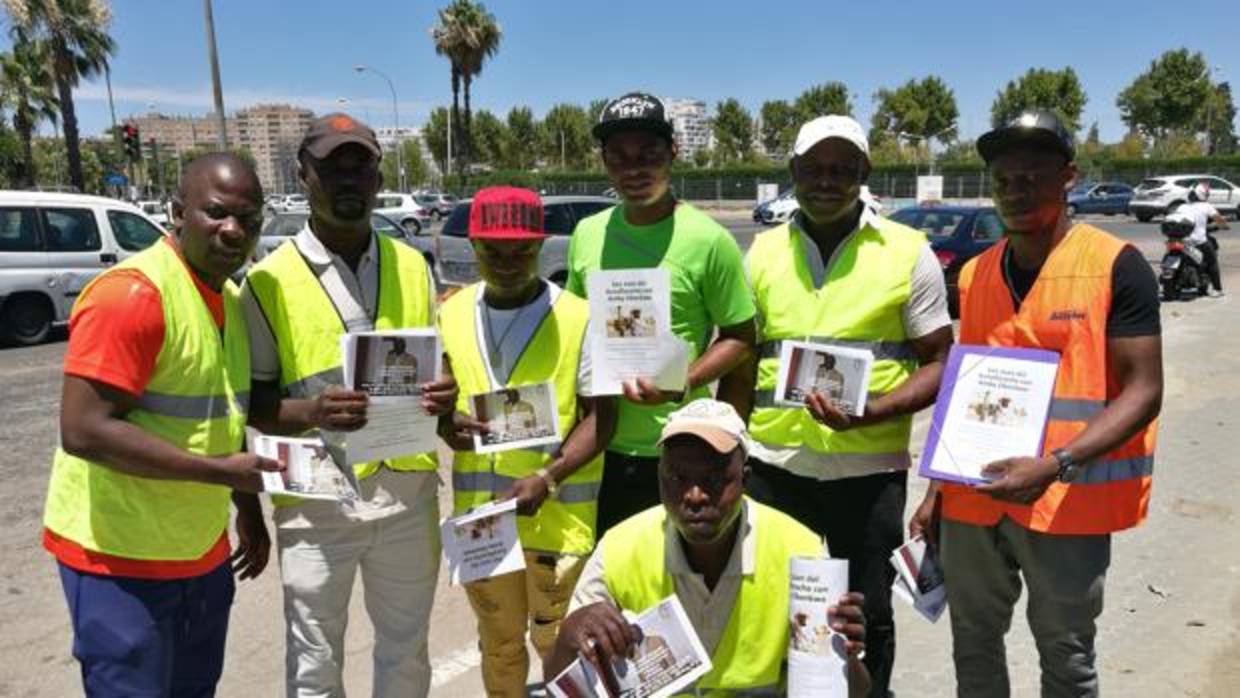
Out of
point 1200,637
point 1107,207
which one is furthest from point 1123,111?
point 1200,637

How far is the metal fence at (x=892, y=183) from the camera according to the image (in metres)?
50.8

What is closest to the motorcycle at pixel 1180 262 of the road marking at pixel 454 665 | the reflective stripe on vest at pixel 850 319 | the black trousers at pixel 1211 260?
the black trousers at pixel 1211 260

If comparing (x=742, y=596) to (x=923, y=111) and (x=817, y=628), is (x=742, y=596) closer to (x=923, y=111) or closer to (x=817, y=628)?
(x=817, y=628)

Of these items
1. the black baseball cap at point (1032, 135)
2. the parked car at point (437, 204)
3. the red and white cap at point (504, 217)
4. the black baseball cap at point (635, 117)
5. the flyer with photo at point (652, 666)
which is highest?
the parked car at point (437, 204)

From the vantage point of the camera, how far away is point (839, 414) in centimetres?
265

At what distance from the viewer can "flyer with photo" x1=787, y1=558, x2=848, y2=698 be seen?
1.94 meters

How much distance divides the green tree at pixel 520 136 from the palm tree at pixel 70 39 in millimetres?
50156

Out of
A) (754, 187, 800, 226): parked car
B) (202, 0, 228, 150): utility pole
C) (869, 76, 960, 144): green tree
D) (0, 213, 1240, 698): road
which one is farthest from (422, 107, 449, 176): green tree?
(0, 213, 1240, 698): road

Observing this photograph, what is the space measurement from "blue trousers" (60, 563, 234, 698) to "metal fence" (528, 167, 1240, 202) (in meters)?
44.1

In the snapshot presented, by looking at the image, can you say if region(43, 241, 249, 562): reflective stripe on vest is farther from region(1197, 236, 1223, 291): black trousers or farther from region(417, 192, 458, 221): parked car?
region(417, 192, 458, 221): parked car

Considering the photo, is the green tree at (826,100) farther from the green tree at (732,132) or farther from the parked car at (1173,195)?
the parked car at (1173,195)

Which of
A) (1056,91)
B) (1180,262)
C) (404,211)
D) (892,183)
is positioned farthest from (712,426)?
(1056,91)

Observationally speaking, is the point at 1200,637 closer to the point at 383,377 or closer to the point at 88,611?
the point at 383,377

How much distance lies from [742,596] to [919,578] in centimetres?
82
